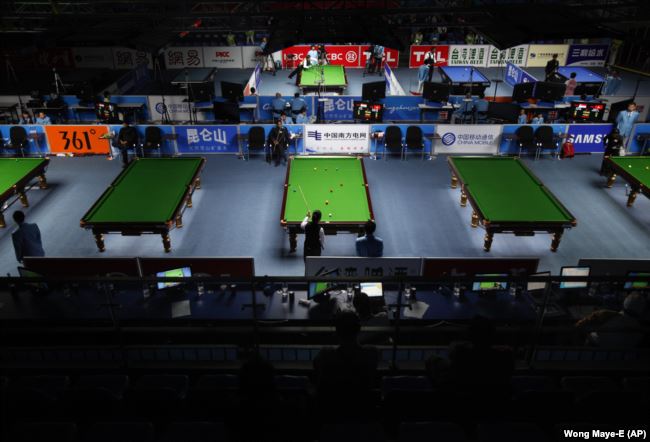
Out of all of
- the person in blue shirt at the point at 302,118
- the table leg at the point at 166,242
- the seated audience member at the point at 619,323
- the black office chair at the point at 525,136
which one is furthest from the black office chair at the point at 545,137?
the table leg at the point at 166,242

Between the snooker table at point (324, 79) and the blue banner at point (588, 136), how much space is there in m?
7.86

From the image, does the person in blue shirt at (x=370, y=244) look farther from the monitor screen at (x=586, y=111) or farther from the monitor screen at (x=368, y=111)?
the monitor screen at (x=586, y=111)

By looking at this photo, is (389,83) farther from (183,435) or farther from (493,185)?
(183,435)

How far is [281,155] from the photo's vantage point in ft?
42.6

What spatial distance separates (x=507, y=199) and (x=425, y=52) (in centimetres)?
1373

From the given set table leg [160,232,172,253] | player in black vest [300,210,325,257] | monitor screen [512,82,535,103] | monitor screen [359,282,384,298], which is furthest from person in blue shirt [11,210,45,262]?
monitor screen [512,82,535,103]

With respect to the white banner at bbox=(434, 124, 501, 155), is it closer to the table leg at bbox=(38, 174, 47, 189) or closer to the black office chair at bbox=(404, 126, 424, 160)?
the black office chair at bbox=(404, 126, 424, 160)

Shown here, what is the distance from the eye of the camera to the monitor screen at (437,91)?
1498 cm

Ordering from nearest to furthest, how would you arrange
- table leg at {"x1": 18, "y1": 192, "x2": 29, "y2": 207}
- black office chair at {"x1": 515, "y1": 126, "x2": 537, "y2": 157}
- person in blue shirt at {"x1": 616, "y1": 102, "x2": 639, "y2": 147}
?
1. table leg at {"x1": 18, "y1": 192, "x2": 29, "y2": 207}
2. person in blue shirt at {"x1": 616, "y1": 102, "x2": 639, "y2": 147}
3. black office chair at {"x1": 515, "y1": 126, "x2": 537, "y2": 157}

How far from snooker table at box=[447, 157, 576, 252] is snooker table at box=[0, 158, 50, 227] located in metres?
9.07

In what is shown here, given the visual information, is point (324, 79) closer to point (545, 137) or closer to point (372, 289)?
point (545, 137)

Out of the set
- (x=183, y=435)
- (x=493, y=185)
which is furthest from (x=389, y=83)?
(x=183, y=435)

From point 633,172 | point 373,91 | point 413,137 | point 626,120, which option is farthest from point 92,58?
point 633,172

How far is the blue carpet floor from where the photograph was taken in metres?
9.14
